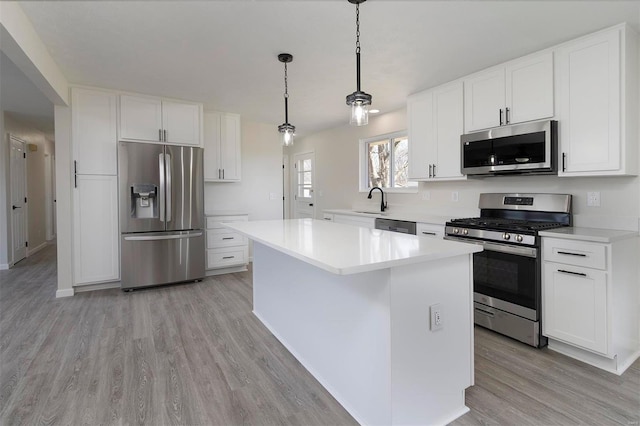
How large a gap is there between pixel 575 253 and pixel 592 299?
0.31 metres

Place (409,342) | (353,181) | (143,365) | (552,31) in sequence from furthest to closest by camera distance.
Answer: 1. (353,181)
2. (552,31)
3. (143,365)
4. (409,342)

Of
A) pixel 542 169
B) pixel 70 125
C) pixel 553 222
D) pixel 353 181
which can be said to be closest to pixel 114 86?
pixel 70 125

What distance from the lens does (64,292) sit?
3770 millimetres

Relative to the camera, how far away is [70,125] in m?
3.76

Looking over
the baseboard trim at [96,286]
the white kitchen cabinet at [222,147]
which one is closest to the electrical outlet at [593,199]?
the white kitchen cabinet at [222,147]

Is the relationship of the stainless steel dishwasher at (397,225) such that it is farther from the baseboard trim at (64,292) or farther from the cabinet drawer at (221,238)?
the baseboard trim at (64,292)

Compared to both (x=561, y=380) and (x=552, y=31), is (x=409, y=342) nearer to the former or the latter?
(x=561, y=380)

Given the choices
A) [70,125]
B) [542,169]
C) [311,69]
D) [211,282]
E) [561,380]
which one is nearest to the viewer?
[561,380]

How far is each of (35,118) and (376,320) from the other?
22.1 ft

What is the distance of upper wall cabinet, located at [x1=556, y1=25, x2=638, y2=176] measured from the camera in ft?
7.70

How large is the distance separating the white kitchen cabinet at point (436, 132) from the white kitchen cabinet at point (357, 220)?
2.48ft

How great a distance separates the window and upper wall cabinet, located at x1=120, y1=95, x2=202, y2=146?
98.2 inches

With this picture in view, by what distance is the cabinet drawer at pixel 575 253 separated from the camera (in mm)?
2215

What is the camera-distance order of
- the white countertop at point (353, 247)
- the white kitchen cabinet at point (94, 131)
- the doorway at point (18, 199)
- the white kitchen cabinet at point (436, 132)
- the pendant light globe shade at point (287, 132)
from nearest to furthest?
the white countertop at point (353, 247)
the pendant light globe shade at point (287, 132)
the white kitchen cabinet at point (436, 132)
the white kitchen cabinet at point (94, 131)
the doorway at point (18, 199)
